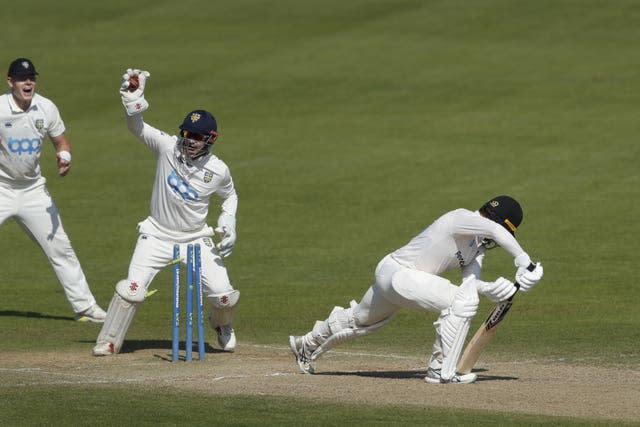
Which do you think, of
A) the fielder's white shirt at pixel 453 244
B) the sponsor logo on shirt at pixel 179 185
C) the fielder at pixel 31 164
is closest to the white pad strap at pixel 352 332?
the fielder's white shirt at pixel 453 244

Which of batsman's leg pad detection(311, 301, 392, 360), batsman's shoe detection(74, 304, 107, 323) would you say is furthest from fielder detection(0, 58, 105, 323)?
batsman's leg pad detection(311, 301, 392, 360)

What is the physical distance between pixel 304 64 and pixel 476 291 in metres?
22.8

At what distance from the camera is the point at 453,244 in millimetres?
11680

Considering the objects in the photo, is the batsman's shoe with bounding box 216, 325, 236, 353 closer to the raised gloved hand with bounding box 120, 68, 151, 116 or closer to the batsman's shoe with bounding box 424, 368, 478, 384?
the raised gloved hand with bounding box 120, 68, 151, 116

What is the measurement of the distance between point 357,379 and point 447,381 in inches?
30.5

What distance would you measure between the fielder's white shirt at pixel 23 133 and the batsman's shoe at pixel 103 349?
102 inches

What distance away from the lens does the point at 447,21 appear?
3753cm

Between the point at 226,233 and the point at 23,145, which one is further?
the point at 23,145

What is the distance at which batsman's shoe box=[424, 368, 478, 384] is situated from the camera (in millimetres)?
11586

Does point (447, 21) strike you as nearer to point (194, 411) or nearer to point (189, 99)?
point (189, 99)

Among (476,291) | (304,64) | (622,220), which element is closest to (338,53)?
(304,64)

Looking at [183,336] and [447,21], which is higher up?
[447,21]

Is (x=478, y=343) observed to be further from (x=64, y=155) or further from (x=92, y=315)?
(x=92, y=315)

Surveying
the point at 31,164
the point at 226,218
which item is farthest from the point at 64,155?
the point at 226,218
